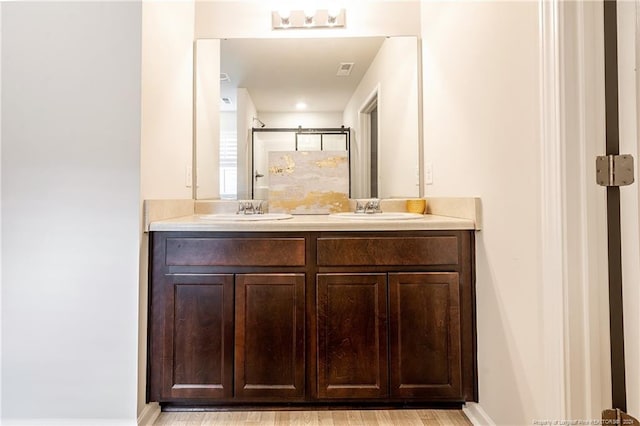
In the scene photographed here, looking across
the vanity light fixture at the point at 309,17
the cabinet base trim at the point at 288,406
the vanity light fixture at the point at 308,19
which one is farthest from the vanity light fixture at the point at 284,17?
the cabinet base trim at the point at 288,406

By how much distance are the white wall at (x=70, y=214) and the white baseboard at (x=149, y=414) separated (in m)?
0.04

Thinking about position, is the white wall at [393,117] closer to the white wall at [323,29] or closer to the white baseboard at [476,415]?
the white wall at [323,29]

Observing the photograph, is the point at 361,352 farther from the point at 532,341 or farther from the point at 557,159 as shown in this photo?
the point at 557,159

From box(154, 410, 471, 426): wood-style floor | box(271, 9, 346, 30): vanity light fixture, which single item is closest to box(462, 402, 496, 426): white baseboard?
box(154, 410, 471, 426): wood-style floor

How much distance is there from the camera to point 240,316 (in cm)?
160

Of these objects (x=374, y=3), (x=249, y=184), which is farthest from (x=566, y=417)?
(x=374, y=3)

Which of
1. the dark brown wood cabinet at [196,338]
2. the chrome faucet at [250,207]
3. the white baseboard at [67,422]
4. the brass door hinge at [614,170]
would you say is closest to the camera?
the brass door hinge at [614,170]

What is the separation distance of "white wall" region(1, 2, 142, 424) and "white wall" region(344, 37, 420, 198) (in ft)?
4.29

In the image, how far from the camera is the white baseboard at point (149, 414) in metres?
1.51

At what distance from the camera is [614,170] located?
1.05 metres

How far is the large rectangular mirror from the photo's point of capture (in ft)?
7.50

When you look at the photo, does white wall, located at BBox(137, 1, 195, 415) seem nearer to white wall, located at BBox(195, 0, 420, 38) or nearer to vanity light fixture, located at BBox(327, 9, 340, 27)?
white wall, located at BBox(195, 0, 420, 38)

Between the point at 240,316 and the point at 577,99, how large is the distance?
146cm

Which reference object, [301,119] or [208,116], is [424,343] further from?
[208,116]
